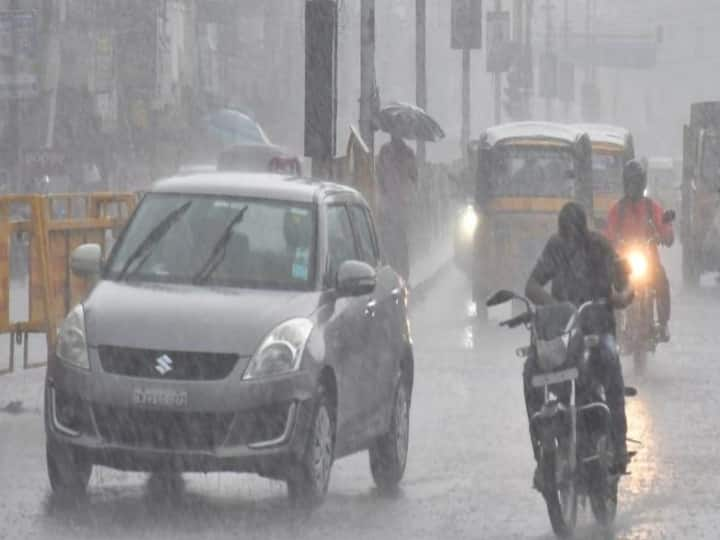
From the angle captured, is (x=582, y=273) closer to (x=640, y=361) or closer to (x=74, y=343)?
(x=74, y=343)

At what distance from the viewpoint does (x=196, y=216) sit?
12.5 metres

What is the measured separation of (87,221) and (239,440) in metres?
7.42

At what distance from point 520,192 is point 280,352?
1789cm

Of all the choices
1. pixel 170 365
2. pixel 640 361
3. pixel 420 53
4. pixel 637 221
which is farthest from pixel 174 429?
pixel 420 53

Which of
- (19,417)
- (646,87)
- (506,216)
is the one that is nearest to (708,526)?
(19,417)

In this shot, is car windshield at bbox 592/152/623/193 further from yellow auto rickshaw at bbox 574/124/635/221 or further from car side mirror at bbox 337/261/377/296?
car side mirror at bbox 337/261/377/296

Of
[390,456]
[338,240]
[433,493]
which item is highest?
[338,240]

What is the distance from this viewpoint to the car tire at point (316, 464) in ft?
37.0

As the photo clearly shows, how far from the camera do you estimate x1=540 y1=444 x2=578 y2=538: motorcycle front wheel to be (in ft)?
34.9

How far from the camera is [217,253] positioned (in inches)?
483

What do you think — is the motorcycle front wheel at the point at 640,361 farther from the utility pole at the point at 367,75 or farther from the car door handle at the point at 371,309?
the utility pole at the point at 367,75

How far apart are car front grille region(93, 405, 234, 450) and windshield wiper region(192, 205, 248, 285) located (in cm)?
107

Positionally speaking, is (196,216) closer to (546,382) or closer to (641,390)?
(546,382)

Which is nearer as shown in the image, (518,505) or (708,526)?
(708,526)
